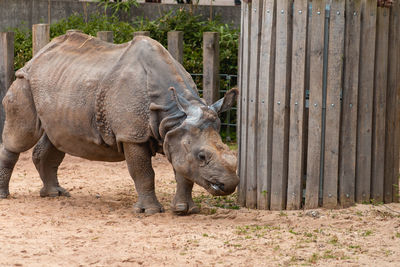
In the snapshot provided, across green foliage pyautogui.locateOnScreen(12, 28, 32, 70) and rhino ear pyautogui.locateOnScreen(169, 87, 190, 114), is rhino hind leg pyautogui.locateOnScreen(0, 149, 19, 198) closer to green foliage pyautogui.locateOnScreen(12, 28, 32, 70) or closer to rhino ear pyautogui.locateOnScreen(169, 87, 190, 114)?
rhino ear pyautogui.locateOnScreen(169, 87, 190, 114)

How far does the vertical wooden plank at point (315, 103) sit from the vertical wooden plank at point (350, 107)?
244mm

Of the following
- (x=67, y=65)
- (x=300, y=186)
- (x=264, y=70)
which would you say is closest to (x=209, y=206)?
(x=300, y=186)

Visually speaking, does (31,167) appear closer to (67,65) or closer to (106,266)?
(67,65)

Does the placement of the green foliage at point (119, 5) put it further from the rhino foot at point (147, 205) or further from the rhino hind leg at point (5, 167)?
the rhino foot at point (147, 205)

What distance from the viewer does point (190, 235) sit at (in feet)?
22.6

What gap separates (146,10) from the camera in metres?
14.4

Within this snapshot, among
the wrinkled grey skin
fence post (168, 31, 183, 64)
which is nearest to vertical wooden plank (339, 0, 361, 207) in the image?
the wrinkled grey skin

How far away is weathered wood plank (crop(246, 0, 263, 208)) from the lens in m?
8.05

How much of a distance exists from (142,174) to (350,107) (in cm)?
218

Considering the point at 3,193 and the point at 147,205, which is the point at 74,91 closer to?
the point at 147,205

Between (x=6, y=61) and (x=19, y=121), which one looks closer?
(x=19, y=121)

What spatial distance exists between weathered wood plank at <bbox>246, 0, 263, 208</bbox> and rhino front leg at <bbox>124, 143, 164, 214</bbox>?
1.00 m

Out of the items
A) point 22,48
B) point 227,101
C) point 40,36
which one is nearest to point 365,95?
point 227,101

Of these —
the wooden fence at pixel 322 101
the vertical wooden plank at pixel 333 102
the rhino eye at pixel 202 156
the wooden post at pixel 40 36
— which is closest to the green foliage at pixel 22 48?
the wooden post at pixel 40 36
